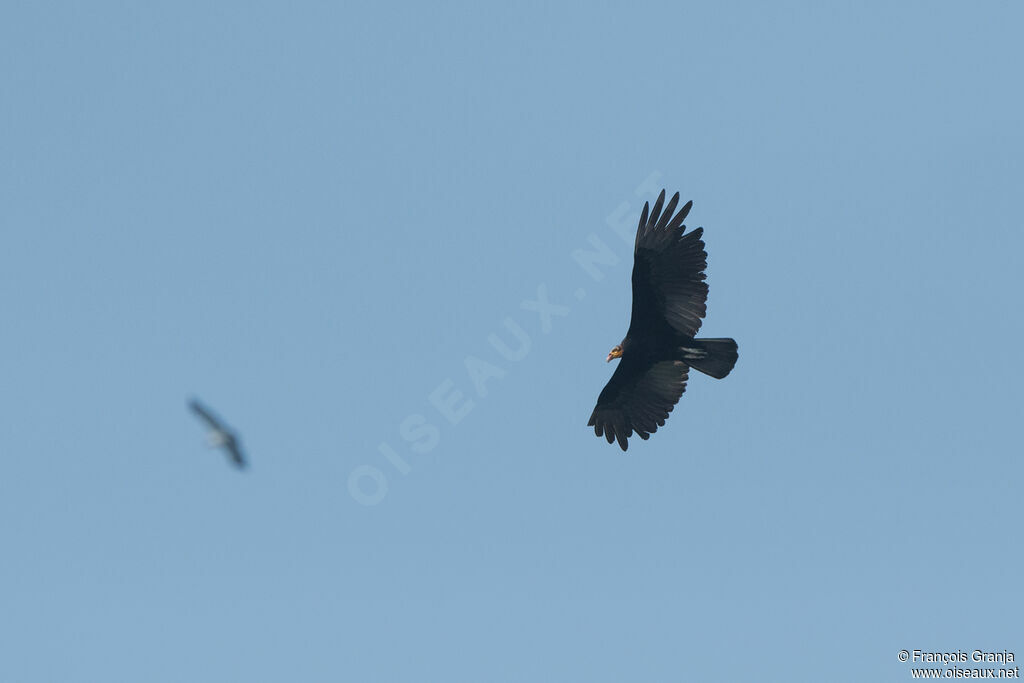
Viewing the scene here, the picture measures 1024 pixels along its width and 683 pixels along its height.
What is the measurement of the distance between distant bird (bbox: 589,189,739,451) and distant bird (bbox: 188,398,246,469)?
7.51 meters

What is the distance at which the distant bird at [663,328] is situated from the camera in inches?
939

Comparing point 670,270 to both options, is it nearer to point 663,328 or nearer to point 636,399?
point 663,328

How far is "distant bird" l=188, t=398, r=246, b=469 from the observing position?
23656 mm

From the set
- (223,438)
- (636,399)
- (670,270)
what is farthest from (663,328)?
(223,438)

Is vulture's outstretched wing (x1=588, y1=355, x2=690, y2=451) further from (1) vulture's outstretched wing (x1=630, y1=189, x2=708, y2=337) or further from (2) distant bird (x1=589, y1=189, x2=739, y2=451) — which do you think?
(1) vulture's outstretched wing (x1=630, y1=189, x2=708, y2=337)

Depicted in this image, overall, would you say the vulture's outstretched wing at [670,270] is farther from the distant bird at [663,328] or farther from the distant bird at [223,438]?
the distant bird at [223,438]

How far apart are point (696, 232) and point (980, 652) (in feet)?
31.0

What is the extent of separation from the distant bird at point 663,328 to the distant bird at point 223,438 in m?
7.51

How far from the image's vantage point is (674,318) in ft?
80.3

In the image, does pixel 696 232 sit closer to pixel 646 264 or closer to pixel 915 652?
pixel 646 264

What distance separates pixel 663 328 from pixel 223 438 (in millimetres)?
8688

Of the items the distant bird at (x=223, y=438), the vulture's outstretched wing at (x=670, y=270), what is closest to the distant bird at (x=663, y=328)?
the vulture's outstretched wing at (x=670, y=270)

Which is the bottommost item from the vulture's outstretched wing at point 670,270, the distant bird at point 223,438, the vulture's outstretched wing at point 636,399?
the distant bird at point 223,438

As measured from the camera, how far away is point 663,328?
24.7 metres
